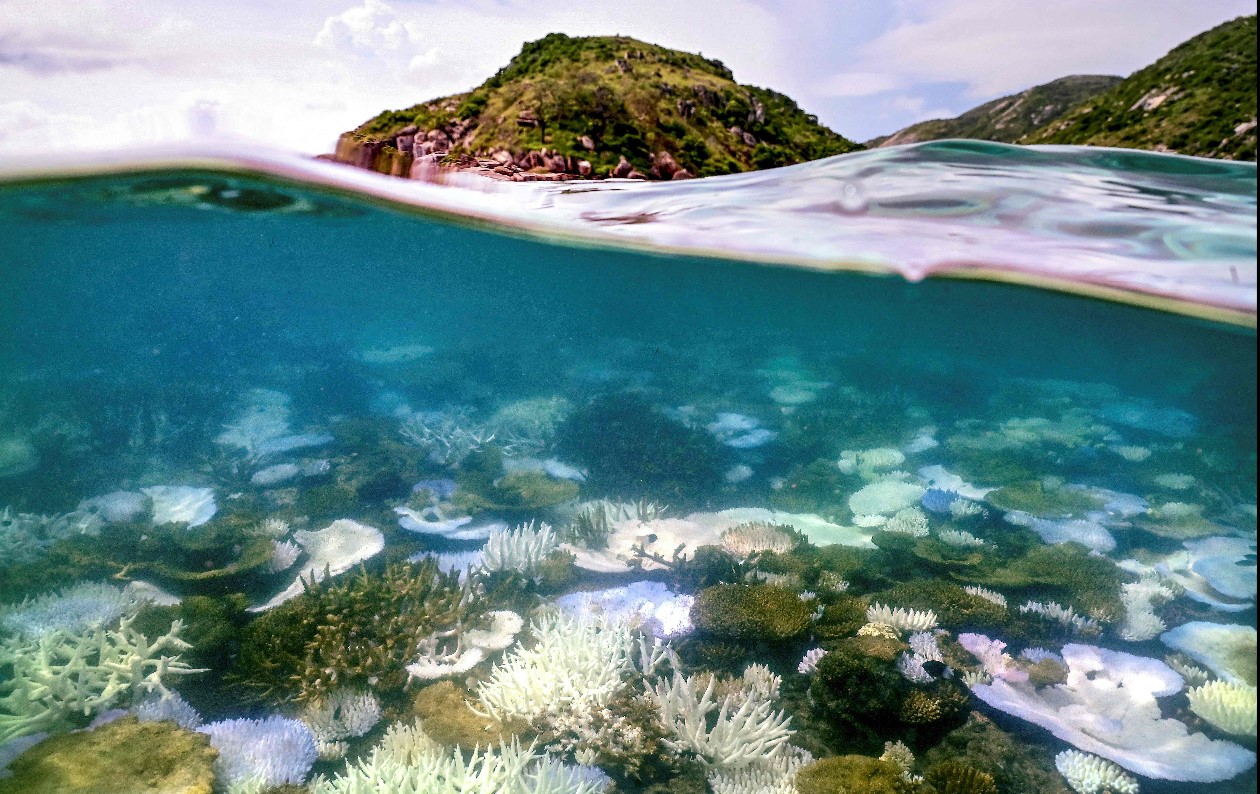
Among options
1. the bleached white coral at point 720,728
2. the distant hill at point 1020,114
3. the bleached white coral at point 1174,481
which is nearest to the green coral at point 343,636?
the bleached white coral at point 720,728

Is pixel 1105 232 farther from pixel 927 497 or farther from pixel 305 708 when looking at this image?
pixel 305 708

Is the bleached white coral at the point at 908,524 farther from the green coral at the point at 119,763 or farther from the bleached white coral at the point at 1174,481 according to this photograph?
the green coral at the point at 119,763

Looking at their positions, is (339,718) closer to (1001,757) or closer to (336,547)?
(336,547)

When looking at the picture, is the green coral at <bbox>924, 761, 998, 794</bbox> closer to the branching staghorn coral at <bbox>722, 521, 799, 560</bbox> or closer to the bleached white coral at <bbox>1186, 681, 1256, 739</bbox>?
the bleached white coral at <bbox>1186, 681, 1256, 739</bbox>

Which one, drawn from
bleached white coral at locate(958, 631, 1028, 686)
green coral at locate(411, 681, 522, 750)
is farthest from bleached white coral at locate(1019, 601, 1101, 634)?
green coral at locate(411, 681, 522, 750)

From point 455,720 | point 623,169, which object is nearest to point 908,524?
point 455,720
